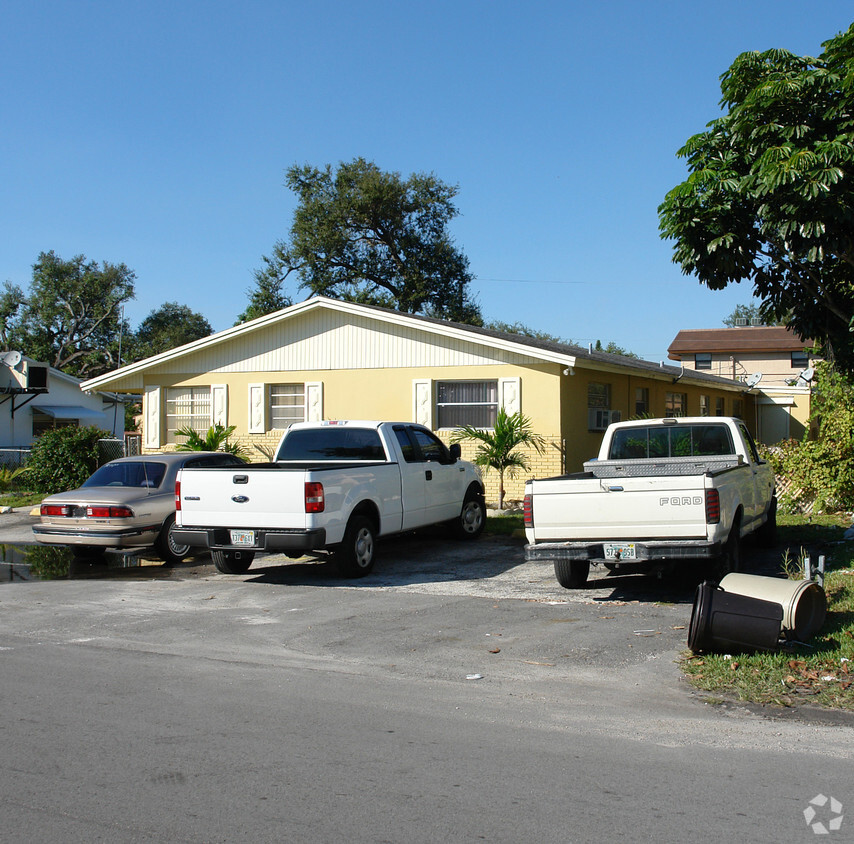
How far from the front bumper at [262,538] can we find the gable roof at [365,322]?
28.4ft

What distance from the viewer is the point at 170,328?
68312 mm

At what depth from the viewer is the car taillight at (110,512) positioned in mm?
12977

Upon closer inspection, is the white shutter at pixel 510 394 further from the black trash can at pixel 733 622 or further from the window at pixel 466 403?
the black trash can at pixel 733 622

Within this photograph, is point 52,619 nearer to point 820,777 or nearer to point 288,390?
point 820,777

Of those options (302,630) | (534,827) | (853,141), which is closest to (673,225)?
(853,141)

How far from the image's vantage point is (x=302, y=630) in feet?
28.8

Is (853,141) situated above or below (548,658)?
above

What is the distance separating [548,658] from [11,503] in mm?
18179

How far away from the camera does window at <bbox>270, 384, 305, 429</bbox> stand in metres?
21.4

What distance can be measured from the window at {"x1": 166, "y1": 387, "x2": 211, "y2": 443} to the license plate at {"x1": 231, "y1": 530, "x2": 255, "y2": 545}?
11.7 metres

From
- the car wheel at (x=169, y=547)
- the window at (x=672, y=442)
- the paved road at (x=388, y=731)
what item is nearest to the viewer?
the paved road at (x=388, y=731)

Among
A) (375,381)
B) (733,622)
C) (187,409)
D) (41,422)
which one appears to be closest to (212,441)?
(187,409)

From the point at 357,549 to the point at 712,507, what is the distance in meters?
4.50

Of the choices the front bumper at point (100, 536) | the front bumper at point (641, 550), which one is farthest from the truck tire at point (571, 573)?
the front bumper at point (100, 536)
